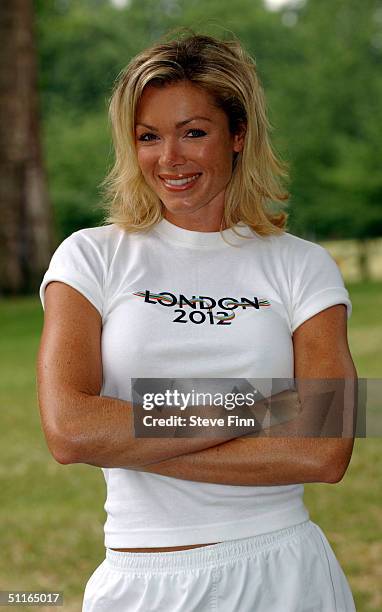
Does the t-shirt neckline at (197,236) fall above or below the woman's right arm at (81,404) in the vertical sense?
above

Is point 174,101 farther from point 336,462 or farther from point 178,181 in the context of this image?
point 336,462

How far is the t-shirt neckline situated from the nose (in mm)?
126

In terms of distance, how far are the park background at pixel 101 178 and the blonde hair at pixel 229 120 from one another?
0.12 meters

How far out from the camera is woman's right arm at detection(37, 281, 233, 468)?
5.14ft

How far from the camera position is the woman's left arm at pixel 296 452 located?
5.24 ft

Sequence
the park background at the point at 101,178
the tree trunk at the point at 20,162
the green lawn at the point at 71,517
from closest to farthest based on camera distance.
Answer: the green lawn at the point at 71,517 → the park background at the point at 101,178 → the tree trunk at the point at 20,162

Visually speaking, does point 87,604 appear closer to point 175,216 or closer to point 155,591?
point 155,591

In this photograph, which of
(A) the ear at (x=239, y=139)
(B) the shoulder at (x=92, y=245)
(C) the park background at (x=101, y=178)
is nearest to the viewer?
(B) the shoulder at (x=92, y=245)

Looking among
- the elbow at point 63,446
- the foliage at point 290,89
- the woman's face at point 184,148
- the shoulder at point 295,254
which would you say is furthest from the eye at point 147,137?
the foliage at point 290,89

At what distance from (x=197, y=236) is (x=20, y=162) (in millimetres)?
11361

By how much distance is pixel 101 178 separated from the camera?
1894mm

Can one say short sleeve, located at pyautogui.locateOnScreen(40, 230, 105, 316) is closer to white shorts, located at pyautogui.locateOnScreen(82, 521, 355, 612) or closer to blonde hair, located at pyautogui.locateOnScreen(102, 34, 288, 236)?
blonde hair, located at pyautogui.locateOnScreen(102, 34, 288, 236)

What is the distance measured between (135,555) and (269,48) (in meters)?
27.9

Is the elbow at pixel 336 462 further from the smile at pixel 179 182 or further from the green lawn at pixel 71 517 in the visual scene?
the green lawn at pixel 71 517
